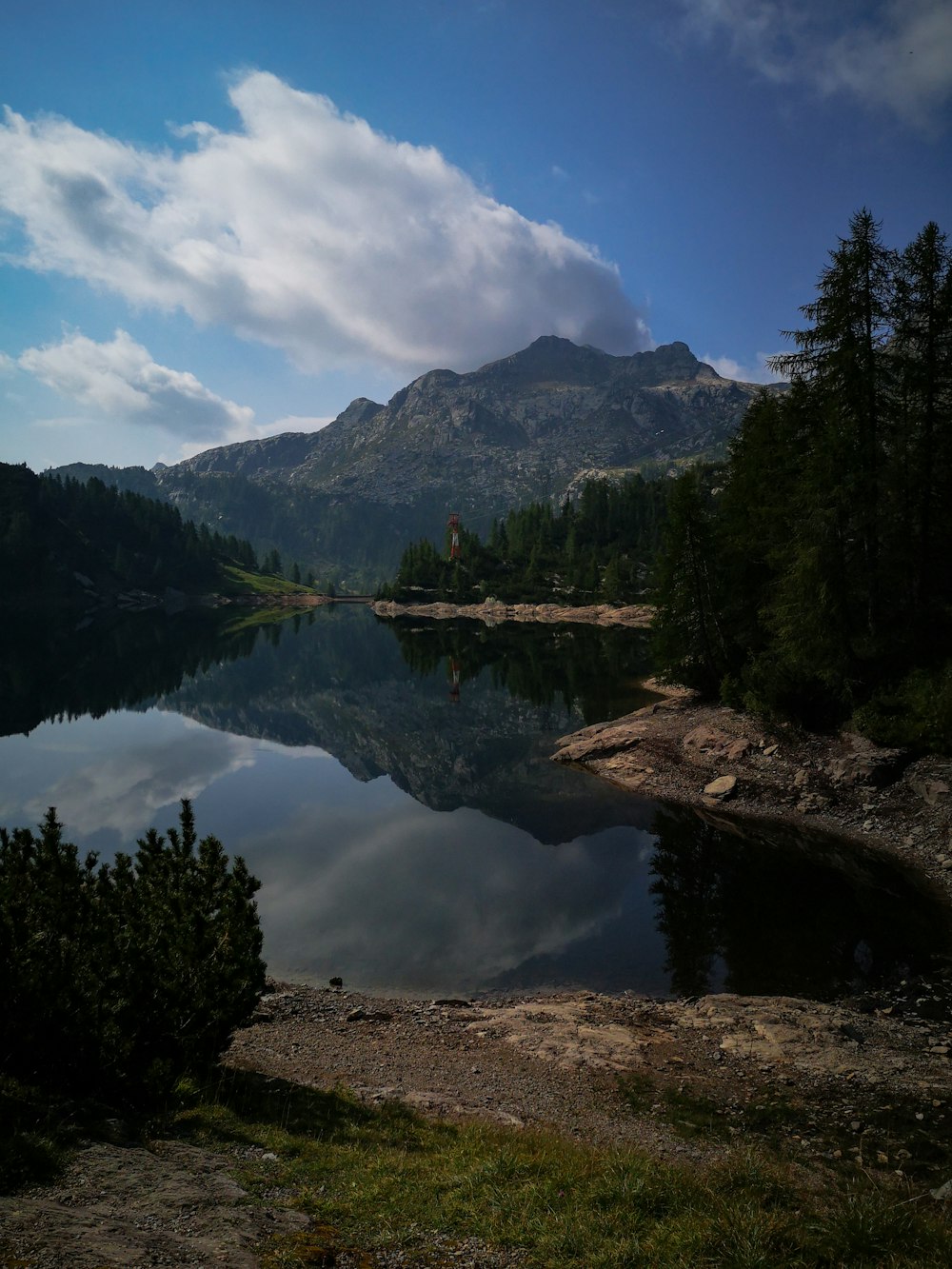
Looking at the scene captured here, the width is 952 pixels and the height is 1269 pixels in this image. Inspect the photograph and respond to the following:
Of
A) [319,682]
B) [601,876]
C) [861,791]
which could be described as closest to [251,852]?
[601,876]

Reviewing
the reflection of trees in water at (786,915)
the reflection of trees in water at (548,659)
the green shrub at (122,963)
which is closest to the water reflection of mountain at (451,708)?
the reflection of trees in water at (548,659)

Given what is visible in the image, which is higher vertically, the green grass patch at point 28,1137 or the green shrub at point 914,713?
the green shrub at point 914,713

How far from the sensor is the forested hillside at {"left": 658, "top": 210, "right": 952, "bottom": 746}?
3052 cm

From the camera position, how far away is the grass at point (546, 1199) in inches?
277

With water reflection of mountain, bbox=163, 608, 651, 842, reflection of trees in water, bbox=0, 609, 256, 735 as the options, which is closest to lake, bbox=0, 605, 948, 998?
water reflection of mountain, bbox=163, 608, 651, 842

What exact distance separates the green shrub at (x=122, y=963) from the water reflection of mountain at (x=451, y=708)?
23.3 m

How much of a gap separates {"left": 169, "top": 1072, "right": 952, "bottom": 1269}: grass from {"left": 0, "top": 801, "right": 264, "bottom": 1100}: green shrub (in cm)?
127

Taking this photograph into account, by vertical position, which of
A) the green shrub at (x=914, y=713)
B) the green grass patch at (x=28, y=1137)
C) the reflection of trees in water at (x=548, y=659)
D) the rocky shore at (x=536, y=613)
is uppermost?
the rocky shore at (x=536, y=613)

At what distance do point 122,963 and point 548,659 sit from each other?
82.1m

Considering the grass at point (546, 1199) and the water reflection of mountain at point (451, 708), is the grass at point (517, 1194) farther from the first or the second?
the water reflection of mountain at point (451, 708)

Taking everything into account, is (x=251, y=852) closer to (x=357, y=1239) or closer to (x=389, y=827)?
→ (x=389, y=827)

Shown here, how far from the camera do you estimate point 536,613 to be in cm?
16825

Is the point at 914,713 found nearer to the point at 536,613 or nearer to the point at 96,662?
the point at 96,662

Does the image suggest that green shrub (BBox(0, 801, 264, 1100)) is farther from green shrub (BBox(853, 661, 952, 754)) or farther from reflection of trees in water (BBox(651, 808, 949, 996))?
green shrub (BBox(853, 661, 952, 754))
